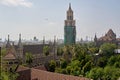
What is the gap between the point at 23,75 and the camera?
25922 millimetres

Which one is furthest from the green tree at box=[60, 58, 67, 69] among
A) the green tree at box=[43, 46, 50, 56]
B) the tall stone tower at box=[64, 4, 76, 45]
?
the tall stone tower at box=[64, 4, 76, 45]

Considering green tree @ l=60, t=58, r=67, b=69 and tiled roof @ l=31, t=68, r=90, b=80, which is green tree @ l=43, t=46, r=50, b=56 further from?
tiled roof @ l=31, t=68, r=90, b=80

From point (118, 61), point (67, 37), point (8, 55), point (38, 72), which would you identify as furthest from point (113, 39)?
point (38, 72)

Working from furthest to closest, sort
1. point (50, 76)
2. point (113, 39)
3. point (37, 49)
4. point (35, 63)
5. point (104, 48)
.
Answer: point (113, 39), point (104, 48), point (37, 49), point (35, 63), point (50, 76)

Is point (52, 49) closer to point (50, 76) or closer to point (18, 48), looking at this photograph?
point (18, 48)

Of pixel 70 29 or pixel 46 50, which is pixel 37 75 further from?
pixel 70 29

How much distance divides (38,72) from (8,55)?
14.1 m

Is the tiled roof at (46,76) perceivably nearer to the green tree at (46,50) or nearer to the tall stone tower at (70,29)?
the green tree at (46,50)

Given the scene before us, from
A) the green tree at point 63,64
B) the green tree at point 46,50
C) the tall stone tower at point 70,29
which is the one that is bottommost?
the green tree at point 63,64

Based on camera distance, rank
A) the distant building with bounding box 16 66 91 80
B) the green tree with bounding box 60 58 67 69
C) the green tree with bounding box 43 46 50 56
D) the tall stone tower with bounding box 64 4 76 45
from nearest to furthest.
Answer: the distant building with bounding box 16 66 91 80
the green tree with bounding box 60 58 67 69
the green tree with bounding box 43 46 50 56
the tall stone tower with bounding box 64 4 76 45

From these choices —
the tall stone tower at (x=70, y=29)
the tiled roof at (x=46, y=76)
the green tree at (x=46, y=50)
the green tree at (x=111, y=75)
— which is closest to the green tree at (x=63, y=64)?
the green tree at (x=111, y=75)

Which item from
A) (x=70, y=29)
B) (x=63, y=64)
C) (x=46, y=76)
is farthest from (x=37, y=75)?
(x=70, y=29)

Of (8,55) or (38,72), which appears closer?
(38,72)

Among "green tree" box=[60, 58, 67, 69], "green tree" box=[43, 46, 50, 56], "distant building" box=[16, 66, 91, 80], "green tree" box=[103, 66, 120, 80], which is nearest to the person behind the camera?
"distant building" box=[16, 66, 91, 80]
